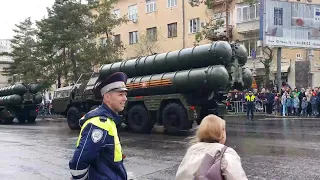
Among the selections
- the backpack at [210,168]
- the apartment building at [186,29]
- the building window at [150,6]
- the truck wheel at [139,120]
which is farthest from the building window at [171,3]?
the backpack at [210,168]

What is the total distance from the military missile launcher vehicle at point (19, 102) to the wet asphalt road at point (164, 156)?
1288cm

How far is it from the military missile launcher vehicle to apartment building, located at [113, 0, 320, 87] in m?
13.6

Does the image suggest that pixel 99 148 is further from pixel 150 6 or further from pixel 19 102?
pixel 150 6

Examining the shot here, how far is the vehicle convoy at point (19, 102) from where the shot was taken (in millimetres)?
27531

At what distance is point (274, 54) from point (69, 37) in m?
17.0

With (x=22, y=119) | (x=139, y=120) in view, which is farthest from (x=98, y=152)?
(x=22, y=119)

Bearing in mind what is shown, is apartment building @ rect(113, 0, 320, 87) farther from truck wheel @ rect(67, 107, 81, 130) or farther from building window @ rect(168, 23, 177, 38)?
truck wheel @ rect(67, 107, 81, 130)

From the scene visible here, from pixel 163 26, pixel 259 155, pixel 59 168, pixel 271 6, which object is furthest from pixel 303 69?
pixel 59 168

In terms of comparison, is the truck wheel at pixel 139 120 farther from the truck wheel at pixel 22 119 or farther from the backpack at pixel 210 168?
the truck wheel at pixel 22 119

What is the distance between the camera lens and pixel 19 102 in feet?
90.1

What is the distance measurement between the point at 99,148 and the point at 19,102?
84.0 ft

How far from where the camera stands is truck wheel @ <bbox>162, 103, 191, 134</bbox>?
14891mm

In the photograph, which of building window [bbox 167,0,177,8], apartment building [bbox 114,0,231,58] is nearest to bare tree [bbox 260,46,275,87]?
apartment building [bbox 114,0,231,58]

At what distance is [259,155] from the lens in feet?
32.8
